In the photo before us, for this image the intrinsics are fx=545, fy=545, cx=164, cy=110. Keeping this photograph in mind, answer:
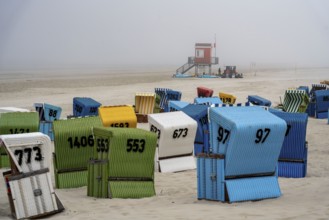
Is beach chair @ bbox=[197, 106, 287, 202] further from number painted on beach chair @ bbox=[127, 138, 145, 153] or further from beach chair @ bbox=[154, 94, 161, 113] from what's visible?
beach chair @ bbox=[154, 94, 161, 113]

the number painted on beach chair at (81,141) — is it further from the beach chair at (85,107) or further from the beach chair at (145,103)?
the beach chair at (145,103)

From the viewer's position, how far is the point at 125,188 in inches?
465

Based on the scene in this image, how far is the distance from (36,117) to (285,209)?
923 centimetres

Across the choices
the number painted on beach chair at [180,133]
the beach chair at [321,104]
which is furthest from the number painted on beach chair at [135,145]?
the beach chair at [321,104]

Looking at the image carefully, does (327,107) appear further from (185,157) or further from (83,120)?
(83,120)

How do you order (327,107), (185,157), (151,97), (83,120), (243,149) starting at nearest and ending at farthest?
1. (243,149)
2. (83,120)
3. (185,157)
4. (151,97)
5. (327,107)

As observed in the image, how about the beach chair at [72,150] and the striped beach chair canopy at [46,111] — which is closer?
the beach chair at [72,150]

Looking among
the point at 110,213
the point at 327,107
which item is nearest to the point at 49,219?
the point at 110,213

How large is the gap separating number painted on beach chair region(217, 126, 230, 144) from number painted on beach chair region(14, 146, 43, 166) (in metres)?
3.57

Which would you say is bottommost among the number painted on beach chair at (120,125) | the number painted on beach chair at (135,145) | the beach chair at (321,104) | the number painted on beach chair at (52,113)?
the beach chair at (321,104)

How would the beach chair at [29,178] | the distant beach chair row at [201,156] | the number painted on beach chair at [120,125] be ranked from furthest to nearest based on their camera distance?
the number painted on beach chair at [120,125]
the distant beach chair row at [201,156]
the beach chair at [29,178]

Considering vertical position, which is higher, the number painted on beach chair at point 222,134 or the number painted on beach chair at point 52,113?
the number painted on beach chair at point 222,134

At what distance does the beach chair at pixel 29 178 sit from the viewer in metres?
10.1

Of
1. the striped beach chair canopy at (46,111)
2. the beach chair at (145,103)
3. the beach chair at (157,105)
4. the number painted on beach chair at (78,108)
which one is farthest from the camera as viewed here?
the beach chair at (157,105)
